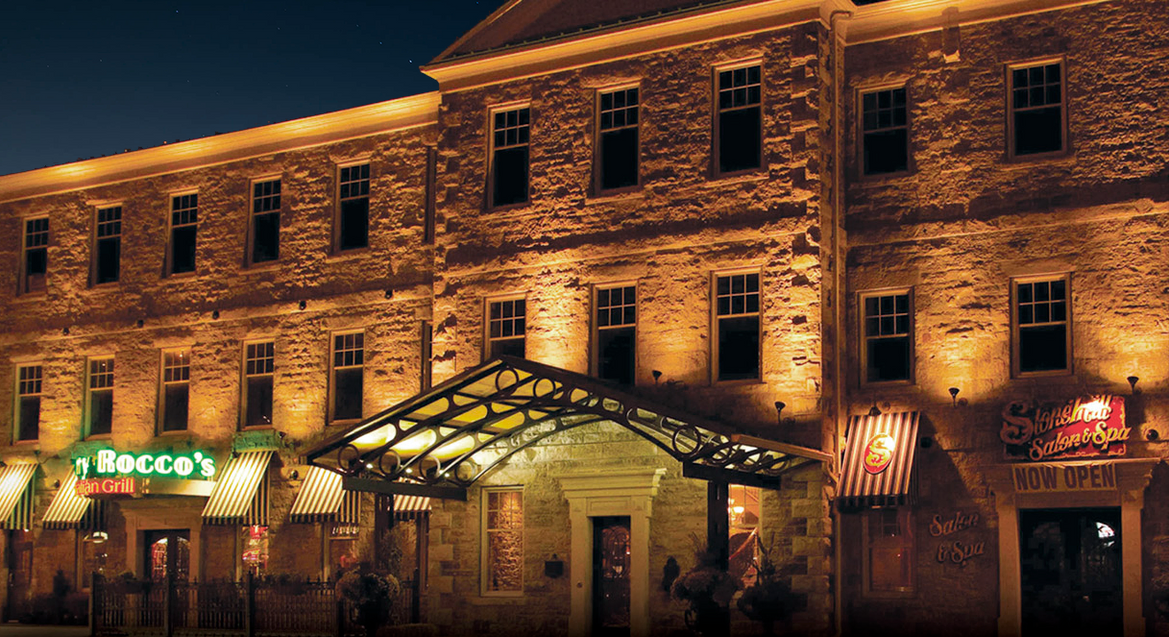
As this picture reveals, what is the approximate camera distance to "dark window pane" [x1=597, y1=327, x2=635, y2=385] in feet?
83.0

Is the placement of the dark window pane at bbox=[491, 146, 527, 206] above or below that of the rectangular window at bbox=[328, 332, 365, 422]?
above

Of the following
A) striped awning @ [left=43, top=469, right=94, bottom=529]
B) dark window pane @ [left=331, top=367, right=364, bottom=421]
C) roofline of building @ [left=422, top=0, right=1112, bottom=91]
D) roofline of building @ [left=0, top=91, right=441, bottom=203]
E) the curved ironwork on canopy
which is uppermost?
roofline of building @ [left=422, top=0, right=1112, bottom=91]

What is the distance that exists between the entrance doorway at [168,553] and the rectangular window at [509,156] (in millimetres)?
10006

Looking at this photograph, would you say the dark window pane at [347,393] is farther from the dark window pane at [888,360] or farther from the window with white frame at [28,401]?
the dark window pane at [888,360]

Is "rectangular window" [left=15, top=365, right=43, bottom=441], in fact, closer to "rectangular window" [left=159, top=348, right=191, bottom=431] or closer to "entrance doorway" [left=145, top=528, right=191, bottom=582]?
"rectangular window" [left=159, top=348, right=191, bottom=431]

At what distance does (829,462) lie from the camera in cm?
2316

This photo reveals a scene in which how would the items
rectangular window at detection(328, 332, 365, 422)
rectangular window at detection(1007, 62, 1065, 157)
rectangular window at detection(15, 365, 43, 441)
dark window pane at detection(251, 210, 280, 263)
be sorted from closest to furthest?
rectangular window at detection(1007, 62, 1065, 157)
rectangular window at detection(328, 332, 365, 422)
dark window pane at detection(251, 210, 280, 263)
rectangular window at detection(15, 365, 43, 441)

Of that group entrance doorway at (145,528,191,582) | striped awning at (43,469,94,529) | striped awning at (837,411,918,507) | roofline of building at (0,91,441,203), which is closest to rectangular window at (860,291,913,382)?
striped awning at (837,411,918,507)

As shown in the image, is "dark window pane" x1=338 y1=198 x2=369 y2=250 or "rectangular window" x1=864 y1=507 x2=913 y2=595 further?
"dark window pane" x1=338 y1=198 x2=369 y2=250

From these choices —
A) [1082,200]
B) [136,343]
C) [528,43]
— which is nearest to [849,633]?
[1082,200]

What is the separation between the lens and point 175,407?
3131 cm

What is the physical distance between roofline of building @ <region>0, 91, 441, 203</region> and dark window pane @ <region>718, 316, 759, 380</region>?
7.92 metres

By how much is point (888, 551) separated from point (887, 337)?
11.3 ft

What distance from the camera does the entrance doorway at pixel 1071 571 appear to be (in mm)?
21766
